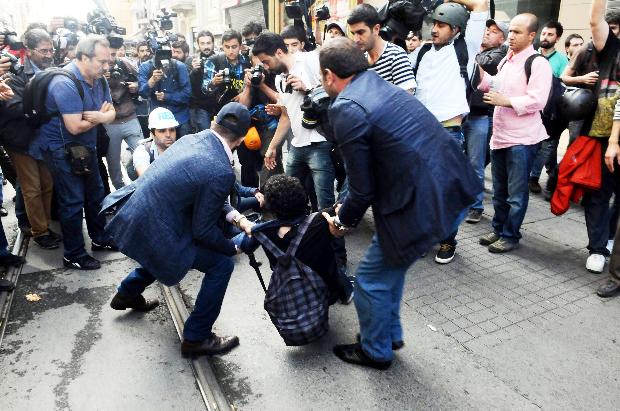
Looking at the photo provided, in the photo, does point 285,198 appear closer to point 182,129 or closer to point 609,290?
point 609,290

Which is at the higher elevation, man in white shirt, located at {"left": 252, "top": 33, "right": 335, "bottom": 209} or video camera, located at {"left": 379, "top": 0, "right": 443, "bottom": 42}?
video camera, located at {"left": 379, "top": 0, "right": 443, "bottom": 42}

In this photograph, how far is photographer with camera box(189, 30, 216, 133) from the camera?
614 centimetres

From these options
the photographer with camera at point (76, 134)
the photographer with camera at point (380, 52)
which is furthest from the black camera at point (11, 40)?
the photographer with camera at point (380, 52)

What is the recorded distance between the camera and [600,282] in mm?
3807

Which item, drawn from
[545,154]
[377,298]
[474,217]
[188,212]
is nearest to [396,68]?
[377,298]

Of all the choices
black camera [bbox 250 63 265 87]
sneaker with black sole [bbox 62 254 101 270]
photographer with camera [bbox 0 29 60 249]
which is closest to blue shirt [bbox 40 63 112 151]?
photographer with camera [bbox 0 29 60 249]

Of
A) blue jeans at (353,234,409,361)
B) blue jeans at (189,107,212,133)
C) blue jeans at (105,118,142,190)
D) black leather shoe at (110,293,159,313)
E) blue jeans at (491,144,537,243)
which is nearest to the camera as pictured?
blue jeans at (353,234,409,361)

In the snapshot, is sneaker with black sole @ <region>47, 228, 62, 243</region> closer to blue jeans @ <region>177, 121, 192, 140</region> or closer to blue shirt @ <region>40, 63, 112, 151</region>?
blue shirt @ <region>40, 63, 112, 151</region>

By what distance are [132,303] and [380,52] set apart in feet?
8.75

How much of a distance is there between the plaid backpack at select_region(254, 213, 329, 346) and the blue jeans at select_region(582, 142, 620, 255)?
2.60 meters

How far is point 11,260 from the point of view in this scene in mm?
4246

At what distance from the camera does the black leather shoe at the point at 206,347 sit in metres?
2.91

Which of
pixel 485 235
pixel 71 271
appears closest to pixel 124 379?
pixel 71 271

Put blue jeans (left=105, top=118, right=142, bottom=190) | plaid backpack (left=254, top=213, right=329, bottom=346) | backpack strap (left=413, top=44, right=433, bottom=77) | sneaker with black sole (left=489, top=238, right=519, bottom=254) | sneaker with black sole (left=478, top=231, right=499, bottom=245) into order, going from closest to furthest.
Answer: plaid backpack (left=254, top=213, right=329, bottom=346), backpack strap (left=413, top=44, right=433, bottom=77), sneaker with black sole (left=489, top=238, right=519, bottom=254), sneaker with black sole (left=478, top=231, right=499, bottom=245), blue jeans (left=105, top=118, right=142, bottom=190)
